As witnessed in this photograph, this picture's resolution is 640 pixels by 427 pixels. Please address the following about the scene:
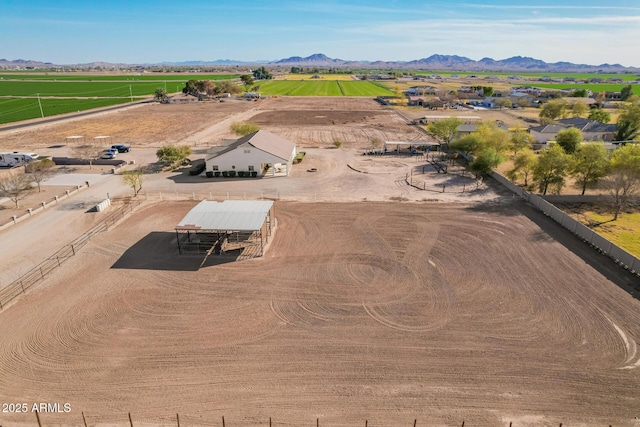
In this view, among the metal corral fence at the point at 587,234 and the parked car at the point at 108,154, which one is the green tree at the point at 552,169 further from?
the parked car at the point at 108,154

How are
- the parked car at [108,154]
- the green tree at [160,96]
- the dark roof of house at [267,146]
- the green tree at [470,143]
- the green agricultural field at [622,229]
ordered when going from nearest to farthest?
the green agricultural field at [622,229]
the dark roof of house at [267,146]
the green tree at [470,143]
the parked car at [108,154]
the green tree at [160,96]

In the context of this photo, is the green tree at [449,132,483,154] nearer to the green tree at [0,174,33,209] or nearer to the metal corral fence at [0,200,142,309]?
the metal corral fence at [0,200,142,309]

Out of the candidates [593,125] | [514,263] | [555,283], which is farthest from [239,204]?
[593,125]

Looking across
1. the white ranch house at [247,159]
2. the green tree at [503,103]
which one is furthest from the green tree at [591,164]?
the green tree at [503,103]

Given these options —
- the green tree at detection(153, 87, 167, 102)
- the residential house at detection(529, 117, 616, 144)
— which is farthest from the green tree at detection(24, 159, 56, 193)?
the green tree at detection(153, 87, 167, 102)

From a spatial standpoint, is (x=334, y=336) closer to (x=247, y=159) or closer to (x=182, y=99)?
(x=247, y=159)
